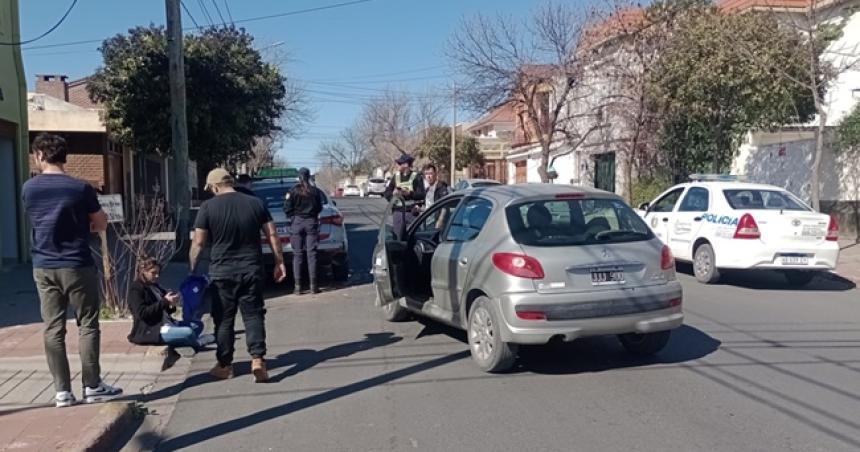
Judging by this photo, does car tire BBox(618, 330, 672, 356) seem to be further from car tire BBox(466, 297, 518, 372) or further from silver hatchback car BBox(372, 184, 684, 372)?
car tire BBox(466, 297, 518, 372)

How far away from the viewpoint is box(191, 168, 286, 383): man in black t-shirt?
22.3 feet

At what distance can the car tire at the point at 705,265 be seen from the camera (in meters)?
12.1

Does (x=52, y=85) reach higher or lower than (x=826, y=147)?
higher

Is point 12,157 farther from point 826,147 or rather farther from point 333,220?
point 826,147

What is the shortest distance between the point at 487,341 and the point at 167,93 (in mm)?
17042

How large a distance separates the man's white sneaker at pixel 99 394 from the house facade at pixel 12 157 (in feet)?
30.2

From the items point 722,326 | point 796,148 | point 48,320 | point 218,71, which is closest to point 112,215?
point 48,320

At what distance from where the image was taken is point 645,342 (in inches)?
289

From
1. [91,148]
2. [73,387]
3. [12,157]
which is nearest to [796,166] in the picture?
[12,157]

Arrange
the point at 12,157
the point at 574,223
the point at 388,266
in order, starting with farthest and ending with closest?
1. the point at 12,157
2. the point at 388,266
3. the point at 574,223

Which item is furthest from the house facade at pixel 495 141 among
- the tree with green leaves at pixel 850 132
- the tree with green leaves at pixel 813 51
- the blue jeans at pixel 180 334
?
the blue jeans at pixel 180 334

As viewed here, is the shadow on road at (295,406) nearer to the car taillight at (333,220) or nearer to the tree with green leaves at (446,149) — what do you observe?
the car taillight at (333,220)

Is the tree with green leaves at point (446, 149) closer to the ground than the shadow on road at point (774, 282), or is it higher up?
higher up

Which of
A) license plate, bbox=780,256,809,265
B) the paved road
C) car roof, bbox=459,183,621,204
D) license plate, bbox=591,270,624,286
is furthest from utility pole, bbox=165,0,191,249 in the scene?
license plate, bbox=780,256,809,265
